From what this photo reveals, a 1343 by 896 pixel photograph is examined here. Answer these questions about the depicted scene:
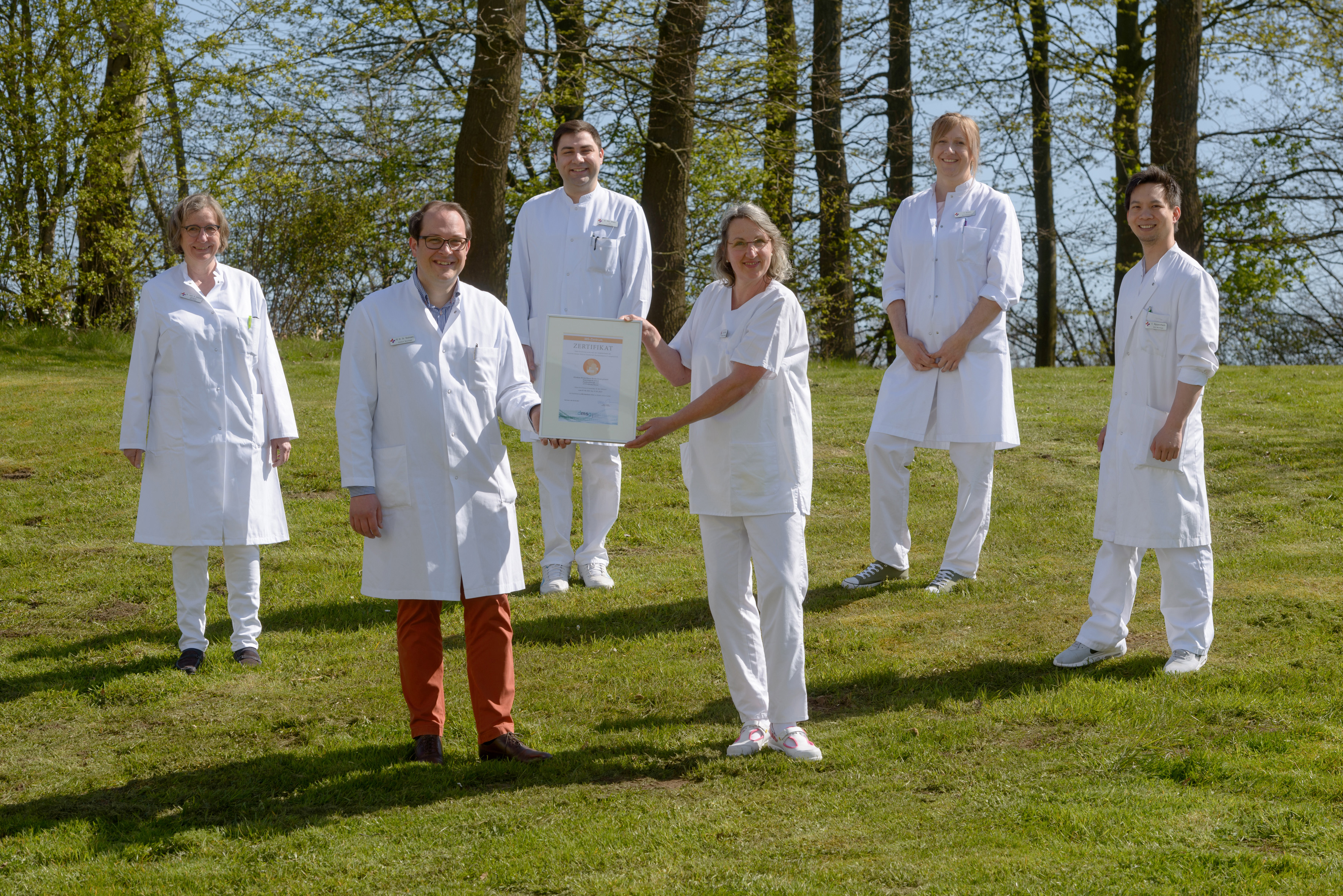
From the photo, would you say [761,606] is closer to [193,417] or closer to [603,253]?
[603,253]

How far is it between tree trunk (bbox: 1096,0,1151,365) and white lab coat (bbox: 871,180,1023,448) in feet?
48.8

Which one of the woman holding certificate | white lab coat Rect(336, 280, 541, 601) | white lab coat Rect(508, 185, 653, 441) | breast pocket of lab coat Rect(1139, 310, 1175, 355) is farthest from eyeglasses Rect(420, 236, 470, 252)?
breast pocket of lab coat Rect(1139, 310, 1175, 355)

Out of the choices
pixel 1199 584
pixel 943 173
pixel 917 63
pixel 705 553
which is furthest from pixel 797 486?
pixel 917 63

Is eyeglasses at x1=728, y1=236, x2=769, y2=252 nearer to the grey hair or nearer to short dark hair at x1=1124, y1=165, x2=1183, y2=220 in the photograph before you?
the grey hair

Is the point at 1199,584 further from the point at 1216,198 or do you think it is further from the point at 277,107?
the point at 1216,198

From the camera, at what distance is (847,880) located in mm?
3867

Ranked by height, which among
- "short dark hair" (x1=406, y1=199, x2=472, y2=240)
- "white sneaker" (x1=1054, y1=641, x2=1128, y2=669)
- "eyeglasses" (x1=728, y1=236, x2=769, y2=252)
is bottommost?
"white sneaker" (x1=1054, y1=641, x2=1128, y2=669)

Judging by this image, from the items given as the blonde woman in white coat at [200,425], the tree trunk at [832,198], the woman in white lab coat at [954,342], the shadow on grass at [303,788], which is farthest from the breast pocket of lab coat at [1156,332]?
the tree trunk at [832,198]

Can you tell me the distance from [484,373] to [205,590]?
7.83 feet

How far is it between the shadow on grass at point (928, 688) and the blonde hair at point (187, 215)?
10.00 feet

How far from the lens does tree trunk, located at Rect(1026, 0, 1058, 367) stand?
72.3 feet

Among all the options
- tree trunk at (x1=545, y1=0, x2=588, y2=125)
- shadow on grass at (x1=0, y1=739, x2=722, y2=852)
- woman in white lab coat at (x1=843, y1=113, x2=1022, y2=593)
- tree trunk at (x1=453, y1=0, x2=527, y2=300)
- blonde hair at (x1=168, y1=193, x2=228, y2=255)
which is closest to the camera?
→ shadow on grass at (x1=0, y1=739, x2=722, y2=852)

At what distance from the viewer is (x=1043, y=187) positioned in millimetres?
23703

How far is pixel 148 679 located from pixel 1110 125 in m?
18.8
